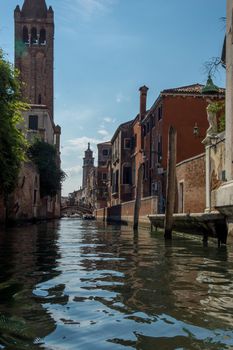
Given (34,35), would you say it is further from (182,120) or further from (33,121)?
(182,120)

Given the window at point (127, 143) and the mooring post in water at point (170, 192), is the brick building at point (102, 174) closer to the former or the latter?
the window at point (127, 143)

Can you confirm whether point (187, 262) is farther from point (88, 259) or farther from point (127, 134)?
point (127, 134)

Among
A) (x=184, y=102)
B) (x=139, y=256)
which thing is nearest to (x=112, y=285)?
(x=139, y=256)

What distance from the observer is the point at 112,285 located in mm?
5836

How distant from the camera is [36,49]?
62000 millimetres

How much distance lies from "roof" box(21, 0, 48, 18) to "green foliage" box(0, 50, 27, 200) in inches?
1952

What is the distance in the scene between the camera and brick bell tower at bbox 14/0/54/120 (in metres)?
60.7

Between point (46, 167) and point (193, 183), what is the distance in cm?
2325

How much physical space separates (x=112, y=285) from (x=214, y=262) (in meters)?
3.20

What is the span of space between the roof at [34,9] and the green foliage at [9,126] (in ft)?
163

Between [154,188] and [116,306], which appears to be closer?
[116,306]

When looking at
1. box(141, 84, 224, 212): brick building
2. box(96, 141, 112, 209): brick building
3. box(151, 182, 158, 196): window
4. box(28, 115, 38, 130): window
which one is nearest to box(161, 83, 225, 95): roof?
box(141, 84, 224, 212): brick building

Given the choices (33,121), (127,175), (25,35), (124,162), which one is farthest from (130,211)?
(25,35)

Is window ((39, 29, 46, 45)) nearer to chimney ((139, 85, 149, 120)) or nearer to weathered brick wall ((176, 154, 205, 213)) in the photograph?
chimney ((139, 85, 149, 120))
